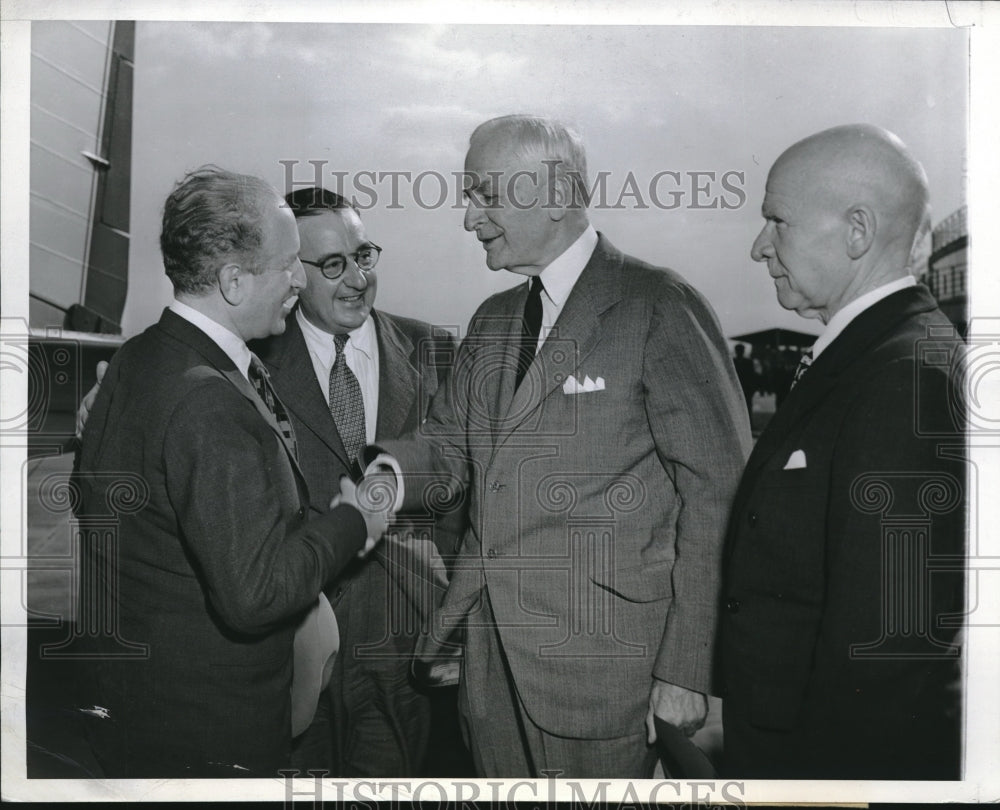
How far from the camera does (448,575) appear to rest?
3176 mm

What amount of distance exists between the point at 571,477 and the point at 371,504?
63cm

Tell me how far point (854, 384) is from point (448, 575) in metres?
1.33

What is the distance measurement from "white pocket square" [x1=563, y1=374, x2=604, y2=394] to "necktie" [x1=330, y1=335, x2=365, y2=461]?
2.10 feet

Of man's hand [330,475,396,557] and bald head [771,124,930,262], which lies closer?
bald head [771,124,930,262]

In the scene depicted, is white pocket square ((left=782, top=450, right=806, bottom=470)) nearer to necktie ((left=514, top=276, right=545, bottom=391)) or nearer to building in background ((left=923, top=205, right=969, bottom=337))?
building in background ((left=923, top=205, right=969, bottom=337))

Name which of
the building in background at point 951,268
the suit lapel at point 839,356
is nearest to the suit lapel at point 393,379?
the suit lapel at point 839,356

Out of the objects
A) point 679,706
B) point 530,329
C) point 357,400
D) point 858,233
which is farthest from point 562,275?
point 679,706

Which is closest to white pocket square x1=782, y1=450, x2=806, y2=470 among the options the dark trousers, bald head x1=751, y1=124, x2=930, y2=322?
bald head x1=751, y1=124, x2=930, y2=322

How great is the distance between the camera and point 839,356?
2.89m

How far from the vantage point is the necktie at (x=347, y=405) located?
316 centimetres

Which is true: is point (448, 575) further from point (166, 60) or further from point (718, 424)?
point (166, 60)

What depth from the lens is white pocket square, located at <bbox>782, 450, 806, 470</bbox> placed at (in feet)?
9.45

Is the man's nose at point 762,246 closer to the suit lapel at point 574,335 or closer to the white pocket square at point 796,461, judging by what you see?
the suit lapel at point 574,335
